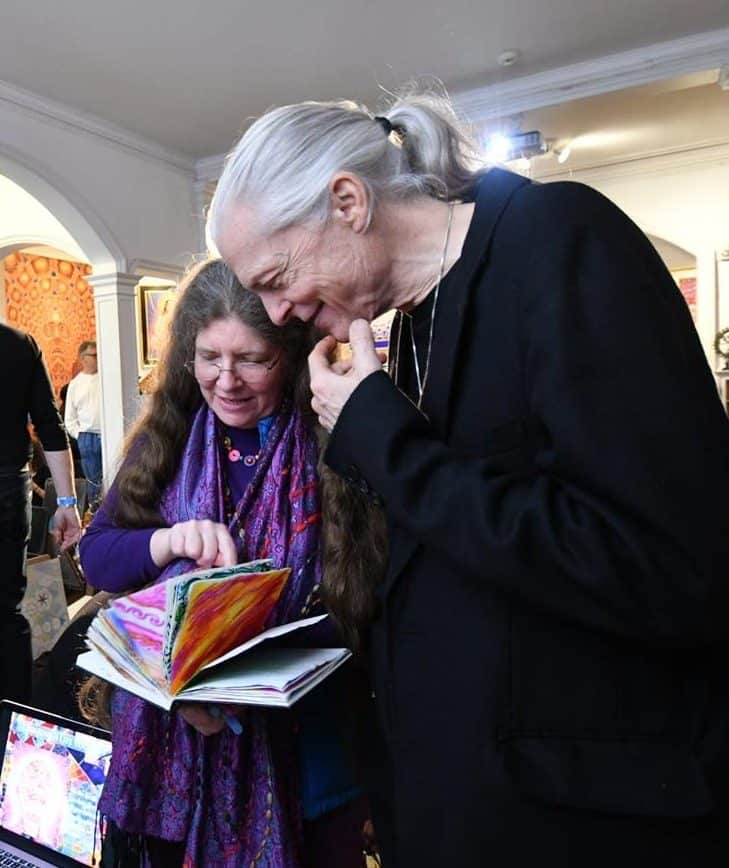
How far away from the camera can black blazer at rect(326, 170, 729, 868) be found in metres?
0.56

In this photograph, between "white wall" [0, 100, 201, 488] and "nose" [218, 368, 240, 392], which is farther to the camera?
"white wall" [0, 100, 201, 488]

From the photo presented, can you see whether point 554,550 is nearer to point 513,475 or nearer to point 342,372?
point 513,475

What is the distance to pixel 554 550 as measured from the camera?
0.58 m

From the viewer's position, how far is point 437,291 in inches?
29.0

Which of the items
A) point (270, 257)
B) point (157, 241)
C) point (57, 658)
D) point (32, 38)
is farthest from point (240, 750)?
point (157, 241)

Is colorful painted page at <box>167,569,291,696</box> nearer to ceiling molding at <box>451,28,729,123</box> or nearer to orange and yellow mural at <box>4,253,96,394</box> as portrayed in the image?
ceiling molding at <box>451,28,729,123</box>

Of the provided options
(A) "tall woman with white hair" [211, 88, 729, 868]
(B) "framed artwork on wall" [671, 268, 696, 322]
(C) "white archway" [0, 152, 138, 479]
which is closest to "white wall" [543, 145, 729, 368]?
(B) "framed artwork on wall" [671, 268, 696, 322]

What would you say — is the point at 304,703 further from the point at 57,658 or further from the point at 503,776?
the point at 57,658

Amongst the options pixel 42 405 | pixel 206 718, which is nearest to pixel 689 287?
pixel 42 405

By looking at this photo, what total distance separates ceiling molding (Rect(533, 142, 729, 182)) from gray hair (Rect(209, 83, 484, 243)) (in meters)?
4.21

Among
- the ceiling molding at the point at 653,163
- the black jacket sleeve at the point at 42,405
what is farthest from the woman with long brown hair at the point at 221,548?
the ceiling molding at the point at 653,163

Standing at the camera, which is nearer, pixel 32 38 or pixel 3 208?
pixel 32 38

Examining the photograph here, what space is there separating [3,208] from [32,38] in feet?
10.2

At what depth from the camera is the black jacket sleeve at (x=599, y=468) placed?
556mm
